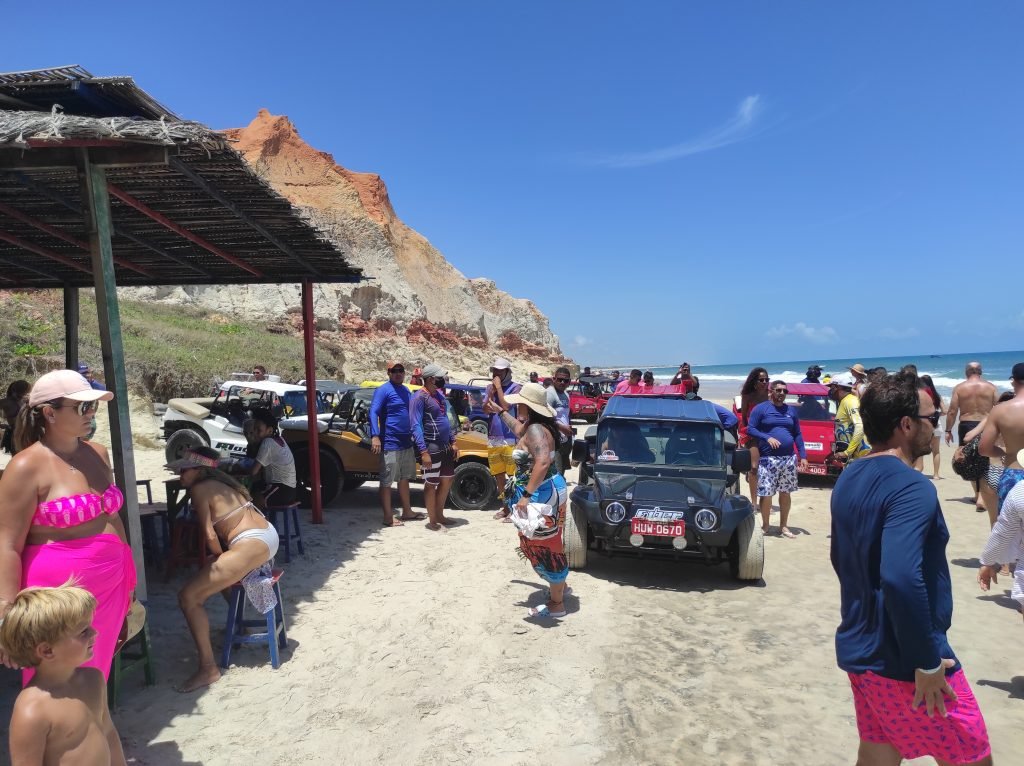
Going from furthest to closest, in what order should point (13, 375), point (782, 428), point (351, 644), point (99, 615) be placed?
point (13, 375) → point (782, 428) → point (351, 644) → point (99, 615)

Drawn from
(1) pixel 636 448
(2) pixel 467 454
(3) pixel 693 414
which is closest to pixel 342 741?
(1) pixel 636 448

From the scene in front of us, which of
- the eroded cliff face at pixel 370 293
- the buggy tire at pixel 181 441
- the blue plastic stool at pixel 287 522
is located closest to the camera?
the blue plastic stool at pixel 287 522

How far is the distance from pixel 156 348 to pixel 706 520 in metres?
16.3

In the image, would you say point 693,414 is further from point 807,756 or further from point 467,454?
point 807,756

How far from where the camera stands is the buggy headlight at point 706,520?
532 cm

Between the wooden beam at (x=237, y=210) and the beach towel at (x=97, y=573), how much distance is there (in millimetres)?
2206

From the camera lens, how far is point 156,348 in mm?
17141

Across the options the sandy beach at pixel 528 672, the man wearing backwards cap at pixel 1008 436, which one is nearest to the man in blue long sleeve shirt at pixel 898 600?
the sandy beach at pixel 528 672

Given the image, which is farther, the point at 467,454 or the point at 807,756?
the point at 467,454

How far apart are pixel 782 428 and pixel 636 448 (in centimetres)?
171

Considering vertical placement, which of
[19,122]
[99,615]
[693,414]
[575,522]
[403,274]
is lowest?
[575,522]

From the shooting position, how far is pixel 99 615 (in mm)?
2670

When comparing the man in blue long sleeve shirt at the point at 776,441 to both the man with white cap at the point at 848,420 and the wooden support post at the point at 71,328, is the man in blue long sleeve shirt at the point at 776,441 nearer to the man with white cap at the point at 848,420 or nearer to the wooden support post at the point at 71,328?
the man with white cap at the point at 848,420

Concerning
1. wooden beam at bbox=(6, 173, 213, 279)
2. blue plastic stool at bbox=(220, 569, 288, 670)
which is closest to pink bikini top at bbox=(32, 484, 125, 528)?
blue plastic stool at bbox=(220, 569, 288, 670)
